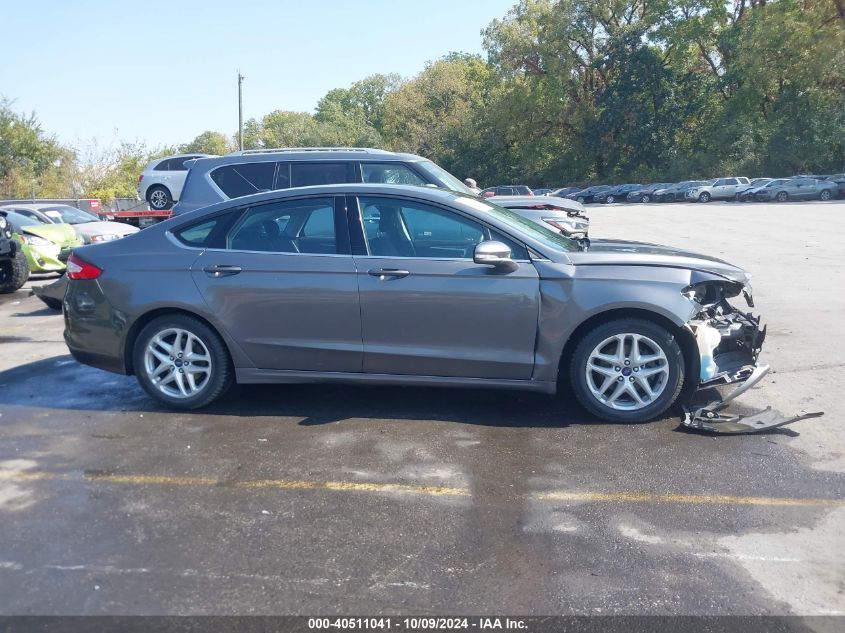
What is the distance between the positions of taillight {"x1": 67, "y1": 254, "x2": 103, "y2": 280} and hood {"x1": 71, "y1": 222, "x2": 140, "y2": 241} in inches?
381

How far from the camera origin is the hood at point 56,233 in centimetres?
1475

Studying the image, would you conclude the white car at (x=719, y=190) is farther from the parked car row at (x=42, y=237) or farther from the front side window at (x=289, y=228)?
the front side window at (x=289, y=228)

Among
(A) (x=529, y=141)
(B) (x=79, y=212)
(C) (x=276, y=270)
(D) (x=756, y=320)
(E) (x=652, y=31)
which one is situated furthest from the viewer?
(A) (x=529, y=141)

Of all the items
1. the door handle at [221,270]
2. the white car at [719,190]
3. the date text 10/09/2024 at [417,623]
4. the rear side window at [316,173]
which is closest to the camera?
the date text 10/09/2024 at [417,623]

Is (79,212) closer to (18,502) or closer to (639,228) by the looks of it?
(18,502)

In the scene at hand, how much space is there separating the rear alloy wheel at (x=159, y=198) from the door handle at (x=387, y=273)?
1400 cm

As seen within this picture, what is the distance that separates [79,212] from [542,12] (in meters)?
52.6

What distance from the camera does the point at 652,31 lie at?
6019 cm

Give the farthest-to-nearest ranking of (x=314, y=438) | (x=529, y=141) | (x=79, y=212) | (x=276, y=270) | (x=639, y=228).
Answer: (x=529, y=141), (x=639, y=228), (x=79, y=212), (x=276, y=270), (x=314, y=438)

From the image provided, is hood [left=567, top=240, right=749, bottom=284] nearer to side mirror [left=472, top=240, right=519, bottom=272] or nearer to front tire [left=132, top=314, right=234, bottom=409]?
side mirror [left=472, top=240, right=519, bottom=272]

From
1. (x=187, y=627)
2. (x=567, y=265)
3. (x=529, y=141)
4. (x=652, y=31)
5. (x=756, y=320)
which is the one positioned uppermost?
(x=652, y=31)

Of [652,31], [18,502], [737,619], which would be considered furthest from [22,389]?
[652,31]

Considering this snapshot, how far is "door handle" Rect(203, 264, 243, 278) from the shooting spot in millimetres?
5875

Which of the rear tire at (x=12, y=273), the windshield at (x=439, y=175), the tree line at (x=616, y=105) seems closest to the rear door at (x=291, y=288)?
the windshield at (x=439, y=175)
